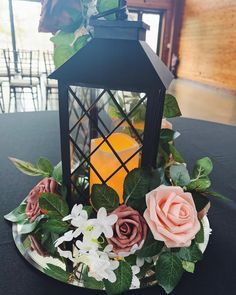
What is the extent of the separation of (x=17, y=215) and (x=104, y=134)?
0.91 ft

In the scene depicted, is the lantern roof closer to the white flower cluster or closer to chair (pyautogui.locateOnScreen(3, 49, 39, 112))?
the white flower cluster

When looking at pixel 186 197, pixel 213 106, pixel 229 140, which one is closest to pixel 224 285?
pixel 186 197

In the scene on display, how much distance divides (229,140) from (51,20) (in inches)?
40.4

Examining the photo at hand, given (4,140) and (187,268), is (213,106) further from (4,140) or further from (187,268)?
(187,268)

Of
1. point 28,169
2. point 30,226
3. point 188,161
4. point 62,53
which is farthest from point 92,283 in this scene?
point 188,161

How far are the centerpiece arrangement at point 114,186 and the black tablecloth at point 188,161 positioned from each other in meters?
0.03

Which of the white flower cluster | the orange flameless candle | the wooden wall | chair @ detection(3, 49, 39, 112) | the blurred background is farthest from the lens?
the wooden wall

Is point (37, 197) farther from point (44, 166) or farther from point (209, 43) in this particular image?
point (209, 43)

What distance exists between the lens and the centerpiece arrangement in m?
0.41

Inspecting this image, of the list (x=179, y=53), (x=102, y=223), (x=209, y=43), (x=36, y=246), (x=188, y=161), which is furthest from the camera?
(x=179, y=53)

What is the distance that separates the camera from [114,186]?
0.52 m

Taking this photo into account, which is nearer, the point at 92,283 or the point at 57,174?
the point at 92,283

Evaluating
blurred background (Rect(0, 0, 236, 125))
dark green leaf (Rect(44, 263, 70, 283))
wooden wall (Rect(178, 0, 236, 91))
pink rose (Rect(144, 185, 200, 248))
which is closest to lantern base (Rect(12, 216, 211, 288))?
dark green leaf (Rect(44, 263, 70, 283))

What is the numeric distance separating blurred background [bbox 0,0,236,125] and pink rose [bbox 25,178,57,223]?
12.6 feet
